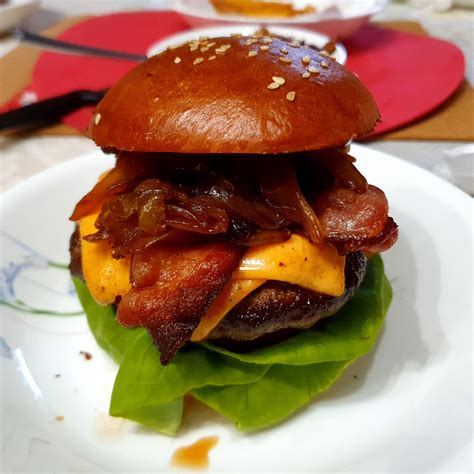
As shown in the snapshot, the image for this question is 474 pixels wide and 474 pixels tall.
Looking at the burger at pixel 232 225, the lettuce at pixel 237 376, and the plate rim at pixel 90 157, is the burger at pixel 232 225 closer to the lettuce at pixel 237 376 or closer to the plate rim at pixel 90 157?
the lettuce at pixel 237 376

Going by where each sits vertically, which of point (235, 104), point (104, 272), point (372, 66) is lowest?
point (372, 66)

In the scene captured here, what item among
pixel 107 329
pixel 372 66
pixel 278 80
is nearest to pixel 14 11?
pixel 372 66

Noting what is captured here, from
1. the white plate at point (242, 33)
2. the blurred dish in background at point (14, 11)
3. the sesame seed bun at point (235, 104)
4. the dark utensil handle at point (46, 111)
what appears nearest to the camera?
the sesame seed bun at point (235, 104)

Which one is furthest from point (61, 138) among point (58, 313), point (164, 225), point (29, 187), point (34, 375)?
point (164, 225)

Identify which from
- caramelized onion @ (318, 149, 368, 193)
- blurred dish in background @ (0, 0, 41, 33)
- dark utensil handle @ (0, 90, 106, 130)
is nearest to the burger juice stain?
caramelized onion @ (318, 149, 368, 193)

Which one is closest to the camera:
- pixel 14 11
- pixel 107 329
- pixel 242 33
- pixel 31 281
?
pixel 107 329

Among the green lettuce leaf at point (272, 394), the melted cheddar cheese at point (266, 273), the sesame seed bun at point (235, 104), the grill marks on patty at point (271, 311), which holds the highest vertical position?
the sesame seed bun at point (235, 104)

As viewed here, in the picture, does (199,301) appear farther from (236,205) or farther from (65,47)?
(65,47)

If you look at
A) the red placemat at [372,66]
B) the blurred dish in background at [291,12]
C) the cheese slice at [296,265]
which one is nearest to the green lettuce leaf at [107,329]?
the cheese slice at [296,265]
